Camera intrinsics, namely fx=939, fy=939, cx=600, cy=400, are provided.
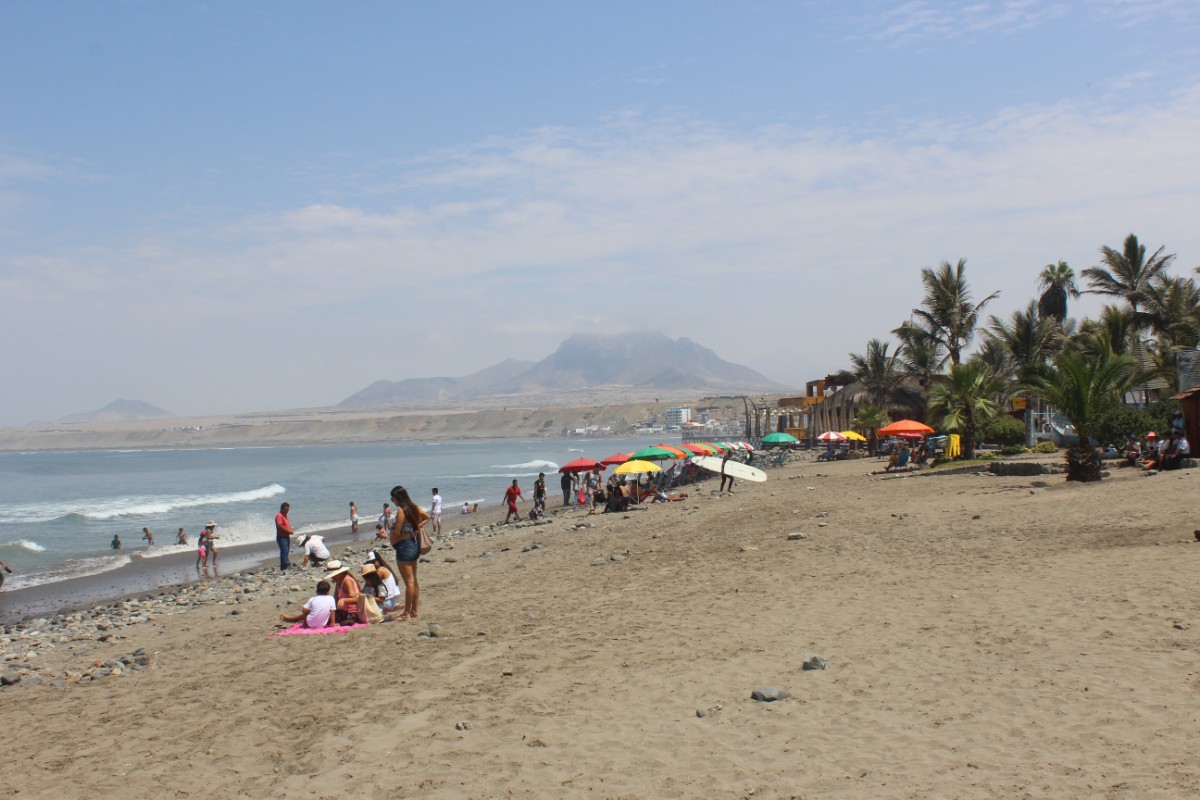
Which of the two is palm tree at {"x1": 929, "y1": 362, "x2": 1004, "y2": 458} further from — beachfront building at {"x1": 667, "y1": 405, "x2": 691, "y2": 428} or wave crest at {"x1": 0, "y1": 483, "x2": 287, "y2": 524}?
beachfront building at {"x1": 667, "y1": 405, "x2": 691, "y2": 428}

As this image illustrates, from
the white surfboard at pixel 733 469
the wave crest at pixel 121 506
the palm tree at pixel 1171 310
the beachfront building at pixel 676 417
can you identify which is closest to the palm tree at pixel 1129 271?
the palm tree at pixel 1171 310

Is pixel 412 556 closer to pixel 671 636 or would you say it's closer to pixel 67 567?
pixel 671 636

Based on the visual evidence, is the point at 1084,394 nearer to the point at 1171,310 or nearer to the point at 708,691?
the point at 708,691

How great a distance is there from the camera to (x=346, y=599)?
981 cm

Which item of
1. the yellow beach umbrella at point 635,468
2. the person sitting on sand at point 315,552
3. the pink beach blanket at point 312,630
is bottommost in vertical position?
the person sitting on sand at point 315,552

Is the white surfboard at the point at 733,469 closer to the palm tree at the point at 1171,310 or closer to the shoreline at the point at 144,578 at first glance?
the shoreline at the point at 144,578

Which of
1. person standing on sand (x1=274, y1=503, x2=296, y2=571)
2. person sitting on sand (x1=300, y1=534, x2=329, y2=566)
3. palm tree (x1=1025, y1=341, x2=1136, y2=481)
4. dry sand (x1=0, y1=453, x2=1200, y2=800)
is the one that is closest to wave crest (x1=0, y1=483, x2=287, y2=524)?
person standing on sand (x1=274, y1=503, x2=296, y2=571)

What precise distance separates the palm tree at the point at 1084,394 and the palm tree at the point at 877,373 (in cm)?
2523

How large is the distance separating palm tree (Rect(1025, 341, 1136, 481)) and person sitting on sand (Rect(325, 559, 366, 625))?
Result: 1362 cm

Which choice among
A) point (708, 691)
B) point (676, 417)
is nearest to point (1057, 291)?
point (708, 691)

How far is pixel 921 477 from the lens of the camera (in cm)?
2284

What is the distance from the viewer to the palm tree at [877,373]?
44.4 m

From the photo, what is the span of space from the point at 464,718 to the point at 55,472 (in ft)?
363

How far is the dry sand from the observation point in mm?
5055
